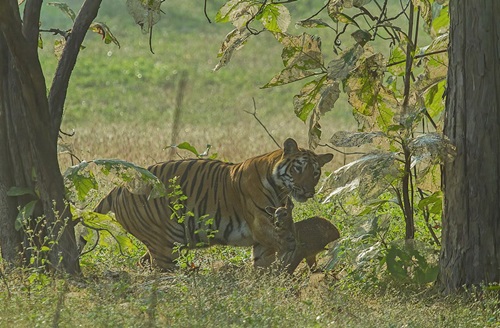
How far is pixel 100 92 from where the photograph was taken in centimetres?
2925

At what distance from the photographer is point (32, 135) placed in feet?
24.7

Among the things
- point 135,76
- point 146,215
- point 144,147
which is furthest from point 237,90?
point 146,215

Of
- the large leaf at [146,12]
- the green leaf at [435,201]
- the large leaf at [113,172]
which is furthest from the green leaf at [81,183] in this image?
the green leaf at [435,201]

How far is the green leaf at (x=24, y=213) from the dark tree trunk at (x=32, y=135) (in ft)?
0.25

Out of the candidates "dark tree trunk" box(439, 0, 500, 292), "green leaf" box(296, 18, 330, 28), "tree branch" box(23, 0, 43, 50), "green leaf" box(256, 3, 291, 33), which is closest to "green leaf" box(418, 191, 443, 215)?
"dark tree trunk" box(439, 0, 500, 292)

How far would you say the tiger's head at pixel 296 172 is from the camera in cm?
891

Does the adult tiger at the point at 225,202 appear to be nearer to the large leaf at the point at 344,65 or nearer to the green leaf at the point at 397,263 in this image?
the green leaf at the point at 397,263

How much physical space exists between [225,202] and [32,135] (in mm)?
2068

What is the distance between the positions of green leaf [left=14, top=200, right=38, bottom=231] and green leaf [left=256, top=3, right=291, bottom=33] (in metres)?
2.06

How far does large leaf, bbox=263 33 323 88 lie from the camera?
8117mm

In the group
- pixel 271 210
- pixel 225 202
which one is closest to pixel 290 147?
pixel 271 210

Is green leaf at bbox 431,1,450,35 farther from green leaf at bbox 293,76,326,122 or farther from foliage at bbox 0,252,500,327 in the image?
foliage at bbox 0,252,500,327

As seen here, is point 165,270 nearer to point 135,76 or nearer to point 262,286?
point 262,286

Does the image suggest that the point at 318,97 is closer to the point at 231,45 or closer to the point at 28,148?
the point at 231,45
